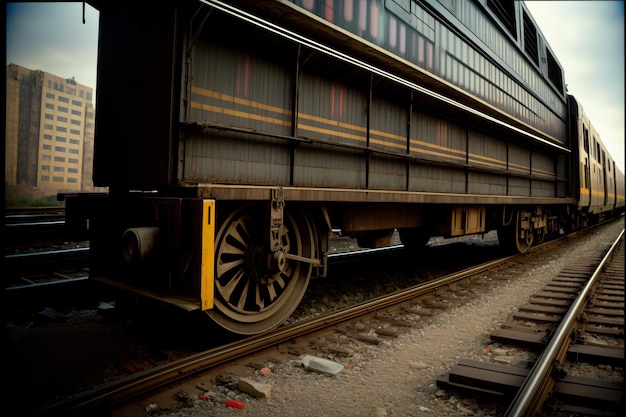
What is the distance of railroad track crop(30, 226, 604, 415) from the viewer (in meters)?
2.80

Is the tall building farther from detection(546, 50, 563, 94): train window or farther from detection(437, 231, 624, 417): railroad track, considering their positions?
detection(437, 231, 624, 417): railroad track

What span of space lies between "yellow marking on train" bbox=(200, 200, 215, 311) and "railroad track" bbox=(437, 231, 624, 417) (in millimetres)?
2156

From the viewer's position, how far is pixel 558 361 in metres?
3.52

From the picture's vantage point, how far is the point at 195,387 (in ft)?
10.5

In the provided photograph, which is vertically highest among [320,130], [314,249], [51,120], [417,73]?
[51,120]

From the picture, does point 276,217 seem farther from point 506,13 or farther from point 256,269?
point 506,13

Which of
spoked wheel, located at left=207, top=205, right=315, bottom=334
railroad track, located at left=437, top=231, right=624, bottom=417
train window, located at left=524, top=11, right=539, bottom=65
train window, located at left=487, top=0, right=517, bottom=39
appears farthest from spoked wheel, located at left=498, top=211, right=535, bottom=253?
spoked wheel, located at left=207, top=205, right=315, bottom=334

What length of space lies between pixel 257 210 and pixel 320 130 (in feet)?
4.81

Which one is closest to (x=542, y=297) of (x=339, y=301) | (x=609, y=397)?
(x=339, y=301)

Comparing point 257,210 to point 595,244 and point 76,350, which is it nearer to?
point 76,350

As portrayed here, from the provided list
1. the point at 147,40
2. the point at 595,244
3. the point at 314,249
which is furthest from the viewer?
the point at 595,244

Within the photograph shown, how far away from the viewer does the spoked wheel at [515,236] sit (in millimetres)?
10852

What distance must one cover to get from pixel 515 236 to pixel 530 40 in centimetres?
659

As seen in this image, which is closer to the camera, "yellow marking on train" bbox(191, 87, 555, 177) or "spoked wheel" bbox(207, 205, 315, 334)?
"spoked wheel" bbox(207, 205, 315, 334)
